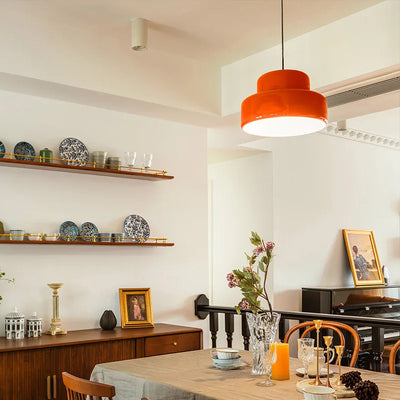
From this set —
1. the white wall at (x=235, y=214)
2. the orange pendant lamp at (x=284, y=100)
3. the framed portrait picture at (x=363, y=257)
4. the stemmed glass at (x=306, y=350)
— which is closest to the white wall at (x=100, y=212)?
the white wall at (x=235, y=214)

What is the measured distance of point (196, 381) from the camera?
2.51 metres

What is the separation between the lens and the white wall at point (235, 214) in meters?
6.21

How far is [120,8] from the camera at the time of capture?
3.58 meters

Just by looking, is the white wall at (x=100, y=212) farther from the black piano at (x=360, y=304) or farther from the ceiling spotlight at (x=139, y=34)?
the black piano at (x=360, y=304)

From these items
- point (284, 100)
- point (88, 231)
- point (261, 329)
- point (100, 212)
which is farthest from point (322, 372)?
point (100, 212)

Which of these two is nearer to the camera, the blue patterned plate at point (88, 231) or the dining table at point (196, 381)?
the dining table at point (196, 381)

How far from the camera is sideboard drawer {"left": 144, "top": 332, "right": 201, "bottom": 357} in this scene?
3.96 metres

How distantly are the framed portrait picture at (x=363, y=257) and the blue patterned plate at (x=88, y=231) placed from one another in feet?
11.9

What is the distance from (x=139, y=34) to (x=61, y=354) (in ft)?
6.86

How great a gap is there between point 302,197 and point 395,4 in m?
3.21

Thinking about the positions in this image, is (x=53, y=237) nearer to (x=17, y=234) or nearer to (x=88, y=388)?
(x=17, y=234)

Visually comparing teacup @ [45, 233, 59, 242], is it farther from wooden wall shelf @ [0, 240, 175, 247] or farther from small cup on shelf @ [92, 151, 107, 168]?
small cup on shelf @ [92, 151, 107, 168]

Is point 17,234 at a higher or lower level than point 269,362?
higher

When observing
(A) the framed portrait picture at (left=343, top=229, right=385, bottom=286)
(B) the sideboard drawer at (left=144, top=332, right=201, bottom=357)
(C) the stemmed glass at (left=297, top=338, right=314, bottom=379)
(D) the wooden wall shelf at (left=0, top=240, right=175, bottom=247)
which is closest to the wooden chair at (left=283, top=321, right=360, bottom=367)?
(C) the stemmed glass at (left=297, top=338, right=314, bottom=379)
